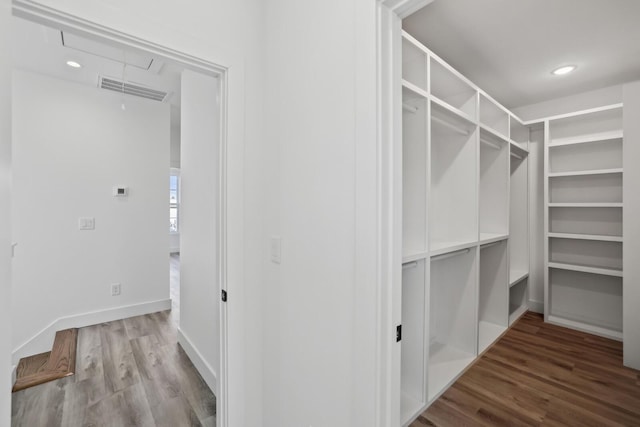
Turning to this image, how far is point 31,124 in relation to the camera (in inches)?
115

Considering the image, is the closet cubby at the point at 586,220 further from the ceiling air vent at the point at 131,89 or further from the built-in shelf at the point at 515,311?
the ceiling air vent at the point at 131,89

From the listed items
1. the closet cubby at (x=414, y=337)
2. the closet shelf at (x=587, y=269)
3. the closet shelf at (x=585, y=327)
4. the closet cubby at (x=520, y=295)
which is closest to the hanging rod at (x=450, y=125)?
the closet cubby at (x=414, y=337)

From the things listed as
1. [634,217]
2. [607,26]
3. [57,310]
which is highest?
[607,26]

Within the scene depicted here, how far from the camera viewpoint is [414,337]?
1.96m

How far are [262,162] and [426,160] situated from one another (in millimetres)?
1083

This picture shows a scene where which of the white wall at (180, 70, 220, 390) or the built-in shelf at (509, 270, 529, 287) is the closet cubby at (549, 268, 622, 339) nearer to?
the built-in shelf at (509, 270, 529, 287)

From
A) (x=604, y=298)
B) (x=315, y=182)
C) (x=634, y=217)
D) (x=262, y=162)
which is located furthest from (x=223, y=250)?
(x=604, y=298)

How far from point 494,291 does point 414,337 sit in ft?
5.77

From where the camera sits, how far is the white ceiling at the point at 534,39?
75.3 inches

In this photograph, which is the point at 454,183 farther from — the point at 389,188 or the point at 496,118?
the point at 389,188

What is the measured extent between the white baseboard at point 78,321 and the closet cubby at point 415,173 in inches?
134

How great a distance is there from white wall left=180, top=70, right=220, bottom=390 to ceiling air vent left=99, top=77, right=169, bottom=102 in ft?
3.09

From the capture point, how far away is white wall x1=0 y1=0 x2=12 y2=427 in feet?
2.58

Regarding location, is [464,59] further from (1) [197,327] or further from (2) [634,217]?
(1) [197,327]
